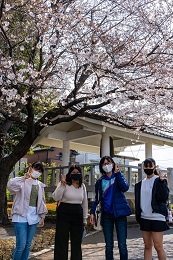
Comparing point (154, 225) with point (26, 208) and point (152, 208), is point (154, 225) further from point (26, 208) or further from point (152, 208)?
point (26, 208)

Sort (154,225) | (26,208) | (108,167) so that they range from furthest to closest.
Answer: (108,167)
(26,208)
(154,225)

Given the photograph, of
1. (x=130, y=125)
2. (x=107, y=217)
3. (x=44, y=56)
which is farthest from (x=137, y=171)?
(x=107, y=217)

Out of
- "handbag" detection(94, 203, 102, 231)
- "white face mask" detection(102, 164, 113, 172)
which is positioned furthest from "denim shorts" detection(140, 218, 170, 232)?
"white face mask" detection(102, 164, 113, 172)

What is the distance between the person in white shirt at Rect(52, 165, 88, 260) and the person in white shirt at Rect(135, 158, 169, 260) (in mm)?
924

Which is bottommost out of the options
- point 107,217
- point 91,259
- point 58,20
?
point 91,259

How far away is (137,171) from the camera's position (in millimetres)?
14094

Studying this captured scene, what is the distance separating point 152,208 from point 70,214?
1261 millimetres

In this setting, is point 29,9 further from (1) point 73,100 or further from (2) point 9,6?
(1) point 73,100

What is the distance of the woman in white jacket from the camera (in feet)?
18.5

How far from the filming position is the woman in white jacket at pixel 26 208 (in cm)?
562

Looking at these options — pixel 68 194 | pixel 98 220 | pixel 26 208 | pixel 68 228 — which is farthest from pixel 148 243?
pixel 26 208

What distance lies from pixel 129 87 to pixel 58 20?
212 cm

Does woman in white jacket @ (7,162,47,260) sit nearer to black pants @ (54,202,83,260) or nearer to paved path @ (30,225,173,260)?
black pants @ (54,202,83,260)

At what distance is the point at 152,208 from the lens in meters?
5.50
